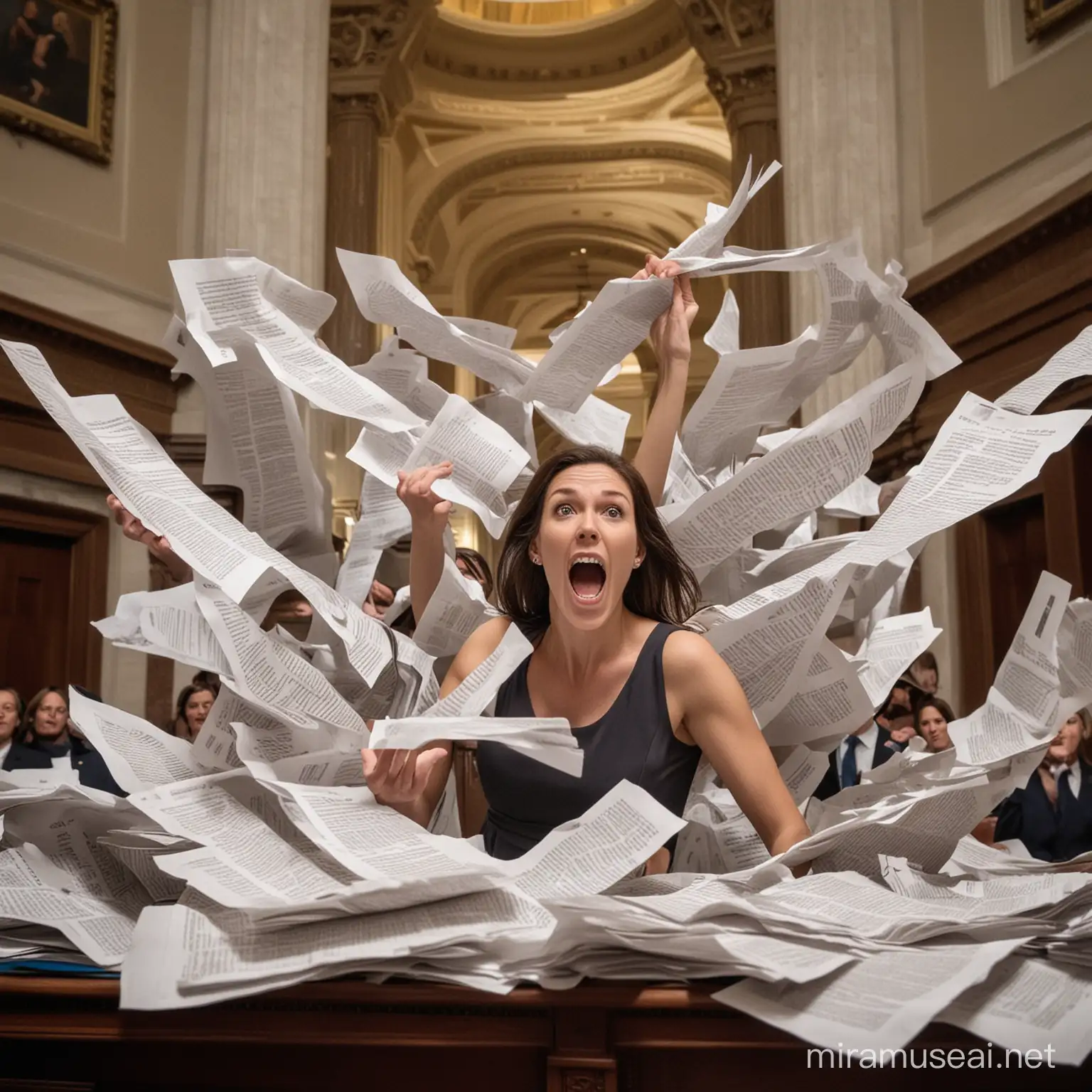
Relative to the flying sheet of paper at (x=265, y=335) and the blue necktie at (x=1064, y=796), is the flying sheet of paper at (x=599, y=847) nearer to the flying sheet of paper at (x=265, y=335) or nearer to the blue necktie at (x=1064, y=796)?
the flying sheet of paper at (x=265, y=335)

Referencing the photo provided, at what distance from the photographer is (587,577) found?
1.42 meters

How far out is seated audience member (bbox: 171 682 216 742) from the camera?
139 inches

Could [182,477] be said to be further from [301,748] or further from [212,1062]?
[212,1062]

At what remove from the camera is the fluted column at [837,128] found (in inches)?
226

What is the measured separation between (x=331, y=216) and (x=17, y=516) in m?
2.42

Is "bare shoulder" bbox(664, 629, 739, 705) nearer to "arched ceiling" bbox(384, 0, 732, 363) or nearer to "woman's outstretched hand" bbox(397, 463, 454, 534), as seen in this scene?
"woman's outstretched hand" bbox(397, 463, 454, 534)

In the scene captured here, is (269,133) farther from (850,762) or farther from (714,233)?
(714,233)

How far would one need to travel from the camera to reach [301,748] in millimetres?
1325

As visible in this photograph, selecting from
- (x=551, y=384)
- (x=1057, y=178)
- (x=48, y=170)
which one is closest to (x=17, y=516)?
(x=48, y=170)

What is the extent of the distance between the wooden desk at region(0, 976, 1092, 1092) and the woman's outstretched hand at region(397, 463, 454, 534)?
0.70 m

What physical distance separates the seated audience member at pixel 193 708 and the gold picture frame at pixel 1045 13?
14.4 ft

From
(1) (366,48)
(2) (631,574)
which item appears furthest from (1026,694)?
(1) (366,48)

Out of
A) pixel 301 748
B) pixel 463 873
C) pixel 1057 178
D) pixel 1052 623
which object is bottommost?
pixel 463 873

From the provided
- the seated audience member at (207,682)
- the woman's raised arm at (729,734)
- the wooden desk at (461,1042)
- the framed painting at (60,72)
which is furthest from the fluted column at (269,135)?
the wooden desk at (461,1042)
